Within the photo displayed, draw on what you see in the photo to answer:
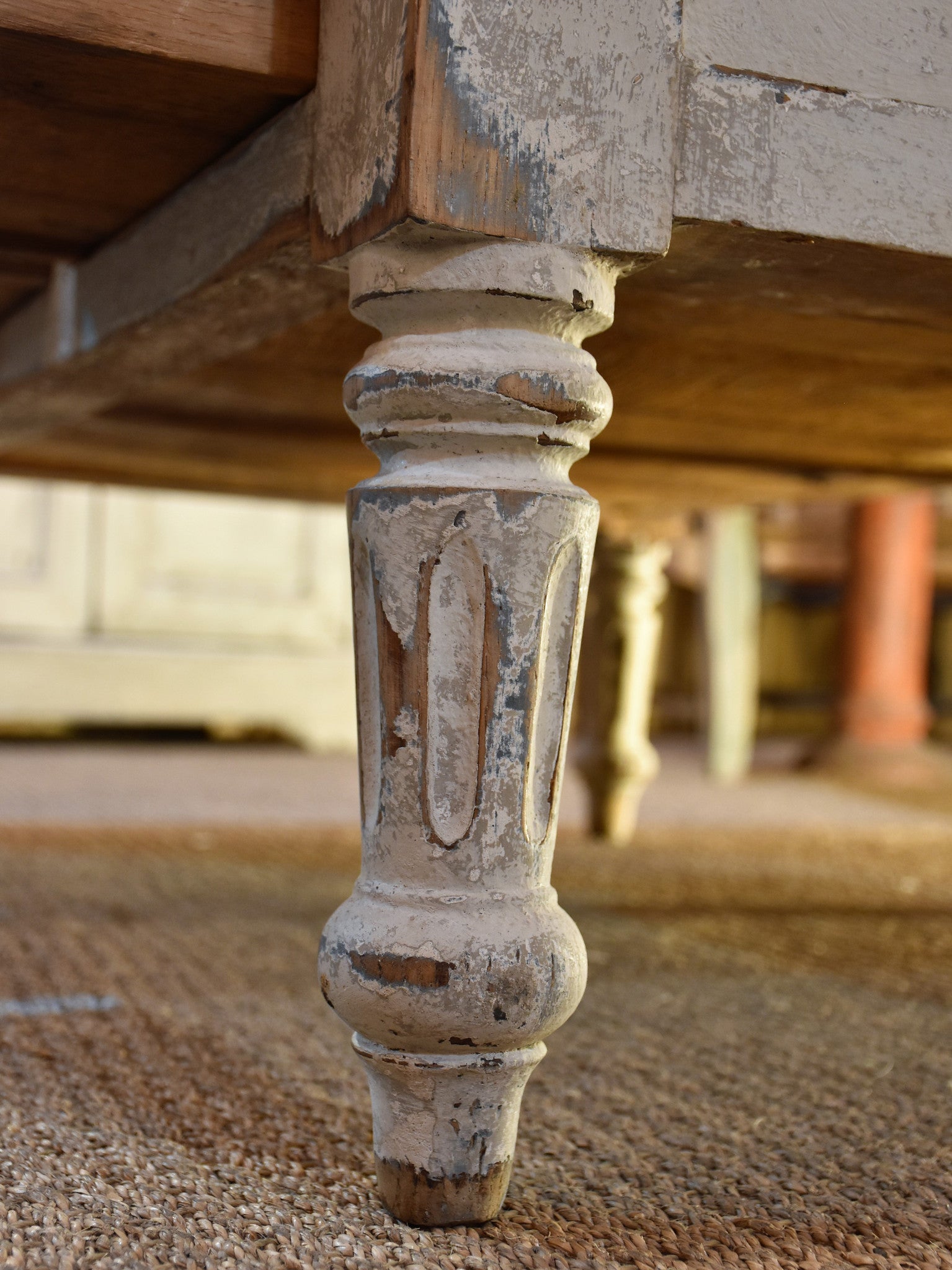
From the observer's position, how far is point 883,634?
2.77 metres

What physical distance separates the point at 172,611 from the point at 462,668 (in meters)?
2.26

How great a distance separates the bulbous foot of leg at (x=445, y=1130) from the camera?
0.48m

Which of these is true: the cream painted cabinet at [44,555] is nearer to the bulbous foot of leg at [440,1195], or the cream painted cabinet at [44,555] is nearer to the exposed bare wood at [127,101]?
the exposed bare wood at [127,101]

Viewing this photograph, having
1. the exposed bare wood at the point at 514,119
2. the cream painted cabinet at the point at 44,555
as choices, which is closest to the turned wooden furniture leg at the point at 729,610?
the cream painted cabinet at the point at 44,555

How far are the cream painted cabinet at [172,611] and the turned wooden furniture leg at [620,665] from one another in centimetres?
103

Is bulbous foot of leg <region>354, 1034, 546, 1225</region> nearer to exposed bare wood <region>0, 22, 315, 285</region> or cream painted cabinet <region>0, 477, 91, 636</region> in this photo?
exposed bare wood <region>0, 22, 315, 285</region>

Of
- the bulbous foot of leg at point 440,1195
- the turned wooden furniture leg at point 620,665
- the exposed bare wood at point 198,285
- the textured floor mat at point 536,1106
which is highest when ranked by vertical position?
the exposed bare wood at point 198,285

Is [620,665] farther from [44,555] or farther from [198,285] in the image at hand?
[44,555]

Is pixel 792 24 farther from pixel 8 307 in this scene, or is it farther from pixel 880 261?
pixel 8 307

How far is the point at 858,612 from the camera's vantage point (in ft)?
9.12

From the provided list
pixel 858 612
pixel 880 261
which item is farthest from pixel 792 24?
pixel 858 612

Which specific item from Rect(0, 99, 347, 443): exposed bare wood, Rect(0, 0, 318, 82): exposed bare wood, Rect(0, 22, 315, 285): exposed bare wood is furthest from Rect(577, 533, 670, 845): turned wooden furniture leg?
Rect(0, 0, 318, 82): exposed bare wood

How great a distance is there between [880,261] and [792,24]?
3.9 inches

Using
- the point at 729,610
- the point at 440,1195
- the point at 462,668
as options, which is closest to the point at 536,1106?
the point at 440,1195
